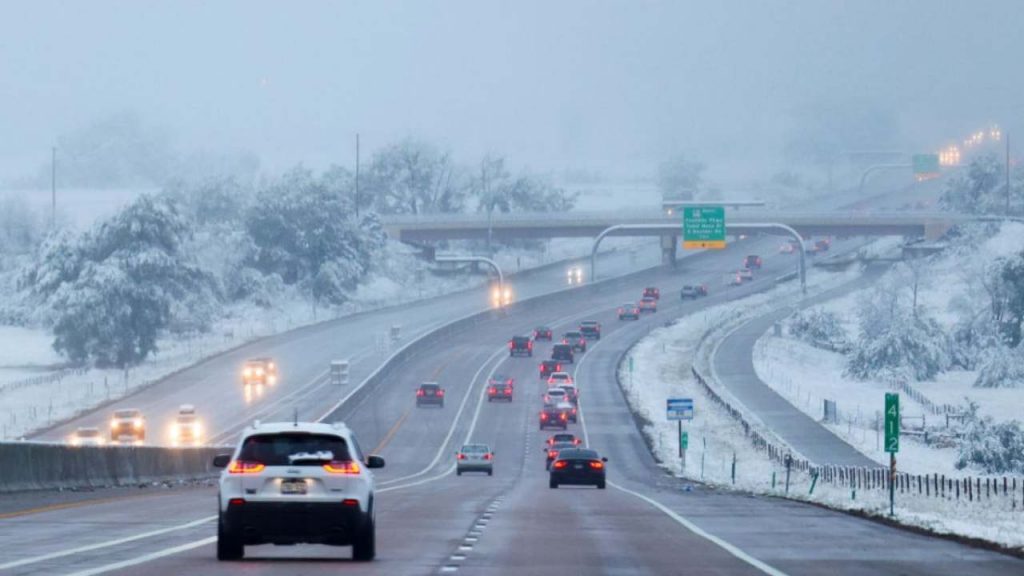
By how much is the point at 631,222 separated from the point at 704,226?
4179 centimetres

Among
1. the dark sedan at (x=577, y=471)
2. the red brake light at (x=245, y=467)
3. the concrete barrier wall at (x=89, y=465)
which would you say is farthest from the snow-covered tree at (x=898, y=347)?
the red brake light at (x=245, y=467)

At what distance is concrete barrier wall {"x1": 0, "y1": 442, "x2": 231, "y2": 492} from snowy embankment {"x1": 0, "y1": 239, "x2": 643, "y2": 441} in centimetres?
3468

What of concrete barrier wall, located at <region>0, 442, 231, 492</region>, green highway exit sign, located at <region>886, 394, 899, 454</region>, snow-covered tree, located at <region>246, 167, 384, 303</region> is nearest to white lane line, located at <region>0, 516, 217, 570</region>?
concrete barrier wall, located at <region>0, 442, 231, 492</region>

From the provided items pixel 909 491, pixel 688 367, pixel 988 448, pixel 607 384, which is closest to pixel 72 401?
pixel 607 384

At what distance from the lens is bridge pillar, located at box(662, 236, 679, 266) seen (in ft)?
541

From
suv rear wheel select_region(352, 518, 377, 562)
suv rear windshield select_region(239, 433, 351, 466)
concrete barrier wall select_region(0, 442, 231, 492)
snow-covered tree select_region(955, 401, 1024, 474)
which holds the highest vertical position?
suv rear windshield select_region(239, 433, 351, 466)

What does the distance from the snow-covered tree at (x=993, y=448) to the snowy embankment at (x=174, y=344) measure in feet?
139

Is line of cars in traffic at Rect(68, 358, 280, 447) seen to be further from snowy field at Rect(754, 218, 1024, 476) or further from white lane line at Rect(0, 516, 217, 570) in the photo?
white lane line at Rect(0, 516, 217, 570)

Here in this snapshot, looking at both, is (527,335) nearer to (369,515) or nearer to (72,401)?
(72,401)

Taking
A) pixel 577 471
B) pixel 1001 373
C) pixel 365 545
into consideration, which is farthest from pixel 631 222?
pixel 365 545

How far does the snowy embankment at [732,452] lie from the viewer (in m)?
29.6

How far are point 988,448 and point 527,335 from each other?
5435 cm

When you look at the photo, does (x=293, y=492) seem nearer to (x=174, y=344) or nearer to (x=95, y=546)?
(x=95, y=546)

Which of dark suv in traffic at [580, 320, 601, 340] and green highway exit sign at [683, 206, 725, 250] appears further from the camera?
dark suv in traffic at [580, 320, 601, 340]
